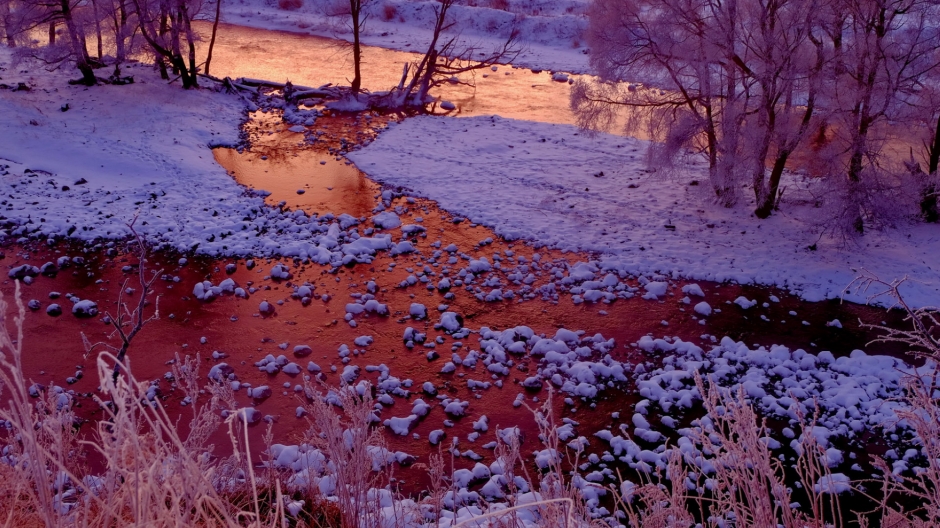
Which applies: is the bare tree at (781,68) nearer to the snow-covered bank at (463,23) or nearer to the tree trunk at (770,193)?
the tree trunk at (770,193)

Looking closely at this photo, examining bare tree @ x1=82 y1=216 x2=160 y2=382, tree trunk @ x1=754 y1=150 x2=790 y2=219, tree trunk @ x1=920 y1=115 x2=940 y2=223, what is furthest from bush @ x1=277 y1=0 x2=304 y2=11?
tree trunk @ x1=920 y1=115 x2=940 y2=223

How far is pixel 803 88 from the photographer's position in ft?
31.3

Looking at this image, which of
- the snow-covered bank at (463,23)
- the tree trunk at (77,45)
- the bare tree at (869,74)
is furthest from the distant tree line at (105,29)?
the bare tree at (869,74)

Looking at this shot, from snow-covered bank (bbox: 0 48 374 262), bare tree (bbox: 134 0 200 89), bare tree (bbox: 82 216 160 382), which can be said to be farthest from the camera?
bare tree (bbox: 134 0 200 89)

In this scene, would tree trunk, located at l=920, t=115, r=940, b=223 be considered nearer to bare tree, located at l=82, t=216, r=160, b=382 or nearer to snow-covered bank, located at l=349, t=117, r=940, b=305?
snow-covered bank, located at l=349, t=117, r=940, b=305

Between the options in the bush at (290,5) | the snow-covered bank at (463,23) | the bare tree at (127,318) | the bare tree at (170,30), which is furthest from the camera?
the bush at (290,5)

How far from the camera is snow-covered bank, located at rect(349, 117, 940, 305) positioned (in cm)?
929

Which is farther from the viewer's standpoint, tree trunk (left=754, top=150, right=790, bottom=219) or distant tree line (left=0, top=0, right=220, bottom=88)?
distant tree line (left=0, top=0, right=220, bottom=88)

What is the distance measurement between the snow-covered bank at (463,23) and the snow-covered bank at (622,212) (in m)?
8.71

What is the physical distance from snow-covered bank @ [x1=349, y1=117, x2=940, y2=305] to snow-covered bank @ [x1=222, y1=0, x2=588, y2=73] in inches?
343

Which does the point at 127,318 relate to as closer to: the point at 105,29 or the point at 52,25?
the point at 52,25

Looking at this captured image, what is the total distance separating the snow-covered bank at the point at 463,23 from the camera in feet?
77.5

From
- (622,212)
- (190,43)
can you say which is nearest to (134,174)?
(190,43)

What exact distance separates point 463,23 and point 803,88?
1902 cm
